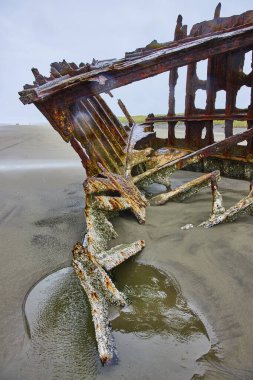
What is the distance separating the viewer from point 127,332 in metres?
1.75

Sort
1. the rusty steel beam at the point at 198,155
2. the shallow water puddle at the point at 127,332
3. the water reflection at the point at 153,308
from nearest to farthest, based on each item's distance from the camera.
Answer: the shallow water puddle at the point at 127,332
the water reflection at the point at 153,308
the rusty steel beam at the point at 198,155

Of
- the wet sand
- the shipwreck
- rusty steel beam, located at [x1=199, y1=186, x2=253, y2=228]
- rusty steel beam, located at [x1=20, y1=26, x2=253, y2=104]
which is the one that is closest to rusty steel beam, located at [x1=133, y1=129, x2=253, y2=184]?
the shipwreck

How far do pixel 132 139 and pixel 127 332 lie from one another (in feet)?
Answer: 14.1

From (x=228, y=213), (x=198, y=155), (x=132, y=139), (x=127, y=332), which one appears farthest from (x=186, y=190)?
(x=132, y=139)

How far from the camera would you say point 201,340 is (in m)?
1.71

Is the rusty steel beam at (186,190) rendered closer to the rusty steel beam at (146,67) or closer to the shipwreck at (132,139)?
the shipwreck at (132,139)

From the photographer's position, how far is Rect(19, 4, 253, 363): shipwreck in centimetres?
210

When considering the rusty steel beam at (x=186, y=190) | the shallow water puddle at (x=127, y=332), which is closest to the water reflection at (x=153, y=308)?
the shallow water puddle at (x=127, y=332)

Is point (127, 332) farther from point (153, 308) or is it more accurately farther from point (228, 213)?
point (228, 213)

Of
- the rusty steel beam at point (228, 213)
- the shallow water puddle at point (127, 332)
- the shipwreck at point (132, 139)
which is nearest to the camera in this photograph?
the shallow water puddle at point (127, 332)

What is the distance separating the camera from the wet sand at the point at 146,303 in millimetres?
1567

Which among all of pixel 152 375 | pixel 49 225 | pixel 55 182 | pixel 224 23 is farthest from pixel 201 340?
pixel 224 23

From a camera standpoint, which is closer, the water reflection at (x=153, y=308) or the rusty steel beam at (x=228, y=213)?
the water reflection at (x=153, y=308)

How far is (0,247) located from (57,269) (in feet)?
2.32
